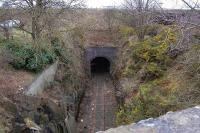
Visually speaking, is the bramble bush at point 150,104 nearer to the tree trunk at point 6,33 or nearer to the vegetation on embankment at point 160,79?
the vegetation on embankment at point 160,79

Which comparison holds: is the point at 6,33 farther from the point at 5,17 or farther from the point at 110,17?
the point at 110,17

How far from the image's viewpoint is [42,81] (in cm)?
1739

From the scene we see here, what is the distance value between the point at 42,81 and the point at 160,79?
5872mm

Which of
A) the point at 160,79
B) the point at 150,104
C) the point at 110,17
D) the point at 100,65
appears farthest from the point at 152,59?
the point at 100,65

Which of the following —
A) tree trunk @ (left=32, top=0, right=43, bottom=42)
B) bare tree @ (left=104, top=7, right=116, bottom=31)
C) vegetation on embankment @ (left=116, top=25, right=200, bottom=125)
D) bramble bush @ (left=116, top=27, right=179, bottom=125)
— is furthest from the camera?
Answer: bare tree @ (left=104, top=7, right=116, bottom=31)

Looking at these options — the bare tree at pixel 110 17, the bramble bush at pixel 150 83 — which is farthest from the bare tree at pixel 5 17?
the bare tree at pixel 110 17

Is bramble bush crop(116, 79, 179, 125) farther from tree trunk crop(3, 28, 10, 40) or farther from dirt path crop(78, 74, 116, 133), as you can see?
tree trunk crop(3, 28, 10, 40)

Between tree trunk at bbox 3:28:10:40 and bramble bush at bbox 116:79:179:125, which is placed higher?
tree trunk at bbox 3:28:10:40

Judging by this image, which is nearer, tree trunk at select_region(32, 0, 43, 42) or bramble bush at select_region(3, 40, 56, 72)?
bramble bush at select_region(3, 40, 56, 72)

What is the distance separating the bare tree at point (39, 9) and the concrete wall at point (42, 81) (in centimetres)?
197

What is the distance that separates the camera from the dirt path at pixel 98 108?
60.3ft

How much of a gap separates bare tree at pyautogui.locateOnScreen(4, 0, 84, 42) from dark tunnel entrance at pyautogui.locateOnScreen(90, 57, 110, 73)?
12.1 meters

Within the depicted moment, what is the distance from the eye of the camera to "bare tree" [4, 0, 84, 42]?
19156 millimetres

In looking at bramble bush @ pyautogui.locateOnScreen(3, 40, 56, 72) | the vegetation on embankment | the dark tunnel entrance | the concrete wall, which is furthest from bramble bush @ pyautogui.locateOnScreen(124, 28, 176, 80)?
the dark tunnel entrance
